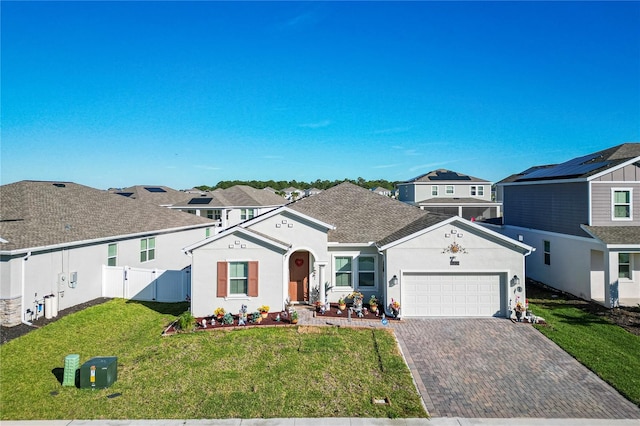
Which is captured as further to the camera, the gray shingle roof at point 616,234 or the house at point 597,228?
the house at point 597,228

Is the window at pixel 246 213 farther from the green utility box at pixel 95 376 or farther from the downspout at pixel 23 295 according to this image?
the green utility box at pixel 95 376

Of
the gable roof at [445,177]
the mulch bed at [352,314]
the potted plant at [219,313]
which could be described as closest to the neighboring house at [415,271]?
the potted plant at [219,313]

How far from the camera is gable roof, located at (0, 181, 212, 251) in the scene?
1553 centimetres

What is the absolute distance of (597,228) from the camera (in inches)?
700

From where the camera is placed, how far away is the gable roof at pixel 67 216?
15.5m

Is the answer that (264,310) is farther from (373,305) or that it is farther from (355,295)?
(373,305)

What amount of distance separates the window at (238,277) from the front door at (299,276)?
2.44 meters

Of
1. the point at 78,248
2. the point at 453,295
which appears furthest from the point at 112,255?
the point at 453,295

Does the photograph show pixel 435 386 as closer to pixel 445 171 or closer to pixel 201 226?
pixel 201 226

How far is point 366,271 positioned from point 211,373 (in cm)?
851

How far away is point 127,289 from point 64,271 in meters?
2.91

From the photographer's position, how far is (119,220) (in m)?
21.0

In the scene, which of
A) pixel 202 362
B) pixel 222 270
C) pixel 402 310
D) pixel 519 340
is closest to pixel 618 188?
pixel 519 340

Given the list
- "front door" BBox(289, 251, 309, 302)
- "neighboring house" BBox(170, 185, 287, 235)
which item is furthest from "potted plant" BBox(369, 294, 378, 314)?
"neighboring house" BBox(170, 185, 287, 235)
